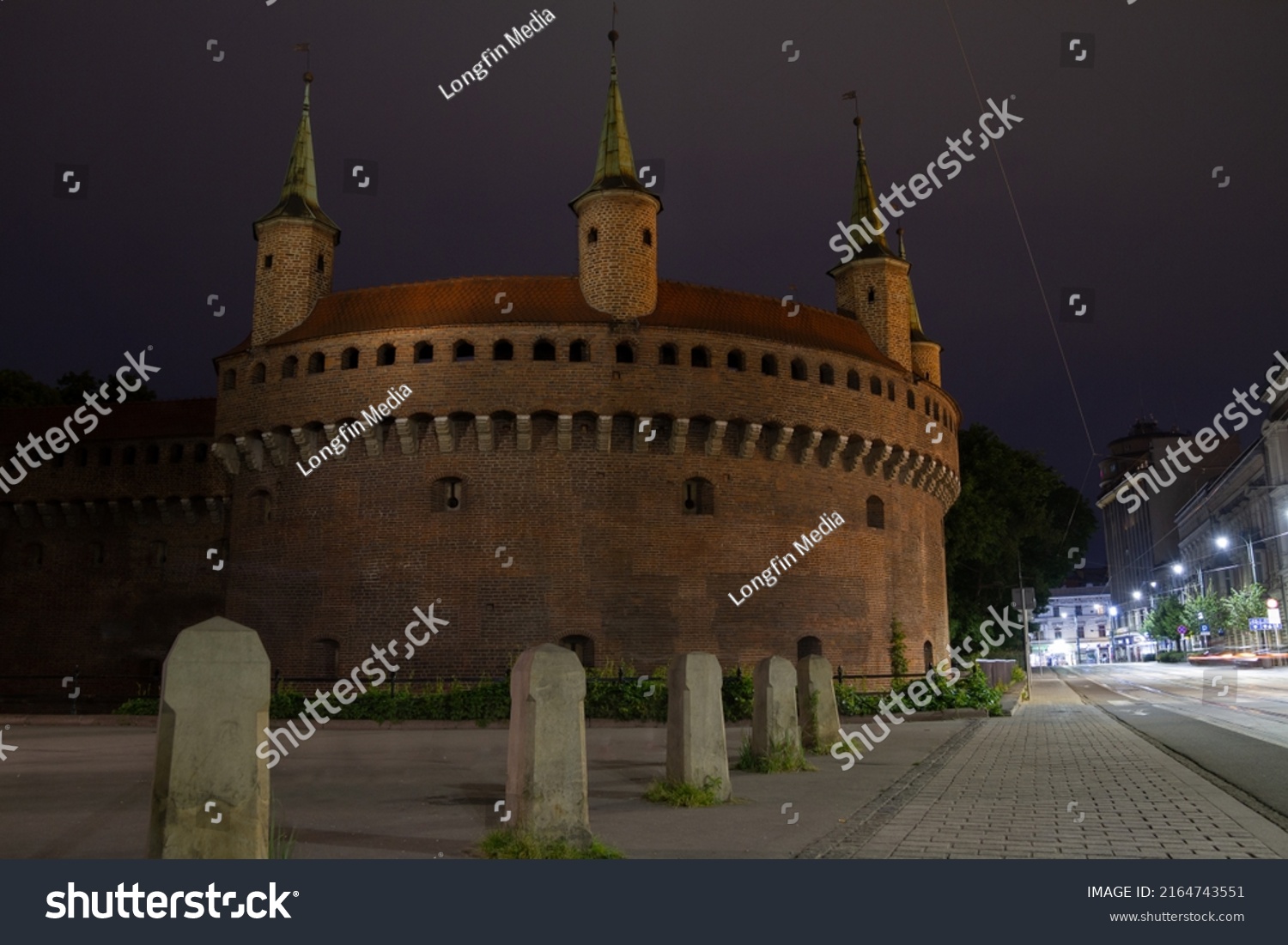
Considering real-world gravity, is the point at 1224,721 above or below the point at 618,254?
below

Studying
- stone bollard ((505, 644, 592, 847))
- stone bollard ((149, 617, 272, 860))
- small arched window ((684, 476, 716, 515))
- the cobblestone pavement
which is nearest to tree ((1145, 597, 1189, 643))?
small arched window ((684, 476, 716, 515))

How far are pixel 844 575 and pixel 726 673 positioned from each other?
5.48 metres

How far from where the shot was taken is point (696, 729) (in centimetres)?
974

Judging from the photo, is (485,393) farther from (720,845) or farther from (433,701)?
(720,845)

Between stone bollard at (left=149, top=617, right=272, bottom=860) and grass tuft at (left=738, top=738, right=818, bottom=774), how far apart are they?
7546 mm

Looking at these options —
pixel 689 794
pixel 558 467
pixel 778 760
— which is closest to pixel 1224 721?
pixel 778 760

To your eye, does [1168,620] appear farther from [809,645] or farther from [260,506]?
[260,506]

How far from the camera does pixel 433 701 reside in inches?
870

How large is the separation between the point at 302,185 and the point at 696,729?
26.1 metres

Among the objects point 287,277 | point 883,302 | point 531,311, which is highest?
point 883,302

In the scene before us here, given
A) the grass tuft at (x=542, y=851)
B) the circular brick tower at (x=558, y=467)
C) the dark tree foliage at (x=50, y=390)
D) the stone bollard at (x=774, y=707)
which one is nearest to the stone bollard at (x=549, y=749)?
the grass tuft at (x=542, y=851)

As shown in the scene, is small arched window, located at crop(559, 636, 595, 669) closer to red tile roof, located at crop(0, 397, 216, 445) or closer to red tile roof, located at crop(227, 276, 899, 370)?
red tile roof, located at crop(227, 276, 899, 370)

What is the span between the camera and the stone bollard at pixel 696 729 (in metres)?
9.66

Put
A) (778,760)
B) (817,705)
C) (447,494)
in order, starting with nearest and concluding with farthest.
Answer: (778,760) < (817,705) < (447,494)
